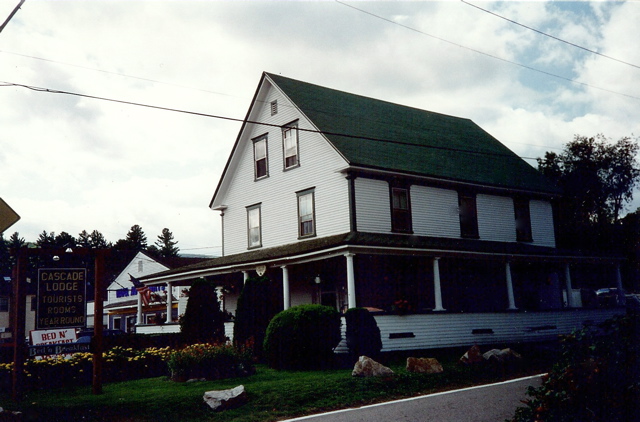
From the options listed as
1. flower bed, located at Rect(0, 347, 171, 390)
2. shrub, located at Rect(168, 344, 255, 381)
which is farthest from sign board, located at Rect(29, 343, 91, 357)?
shrub, located at Rect(168, 344, 255, 381)

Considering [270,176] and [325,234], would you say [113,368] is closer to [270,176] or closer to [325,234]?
[325,234]

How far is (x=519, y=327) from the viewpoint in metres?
23.1

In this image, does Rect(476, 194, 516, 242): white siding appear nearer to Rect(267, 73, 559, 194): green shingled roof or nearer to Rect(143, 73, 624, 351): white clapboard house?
Rect(143, 73, 624, 351): white clapboard house

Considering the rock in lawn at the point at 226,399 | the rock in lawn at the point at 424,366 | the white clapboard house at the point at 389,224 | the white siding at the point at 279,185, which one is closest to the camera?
the rock in lawn at the point at 226,399

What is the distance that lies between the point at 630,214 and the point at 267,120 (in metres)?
33.1

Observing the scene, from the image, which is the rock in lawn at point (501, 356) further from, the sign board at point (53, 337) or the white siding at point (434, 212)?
the sign board at point (53, 337)

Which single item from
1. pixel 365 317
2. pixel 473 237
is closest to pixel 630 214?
pixel 473 237

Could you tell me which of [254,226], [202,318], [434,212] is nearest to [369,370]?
[202,318]

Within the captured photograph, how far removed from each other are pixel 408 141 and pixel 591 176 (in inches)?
968

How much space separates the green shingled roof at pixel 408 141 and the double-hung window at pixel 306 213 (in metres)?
2.60

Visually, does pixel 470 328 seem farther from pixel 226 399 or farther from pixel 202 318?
pixel 226 399

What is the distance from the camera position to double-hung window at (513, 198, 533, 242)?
28.0 meters

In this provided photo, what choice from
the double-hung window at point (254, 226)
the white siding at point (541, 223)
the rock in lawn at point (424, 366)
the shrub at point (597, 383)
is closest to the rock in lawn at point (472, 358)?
Answer: the rock in lawn at point (424, 366)

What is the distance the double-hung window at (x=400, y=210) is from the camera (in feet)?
76.9
